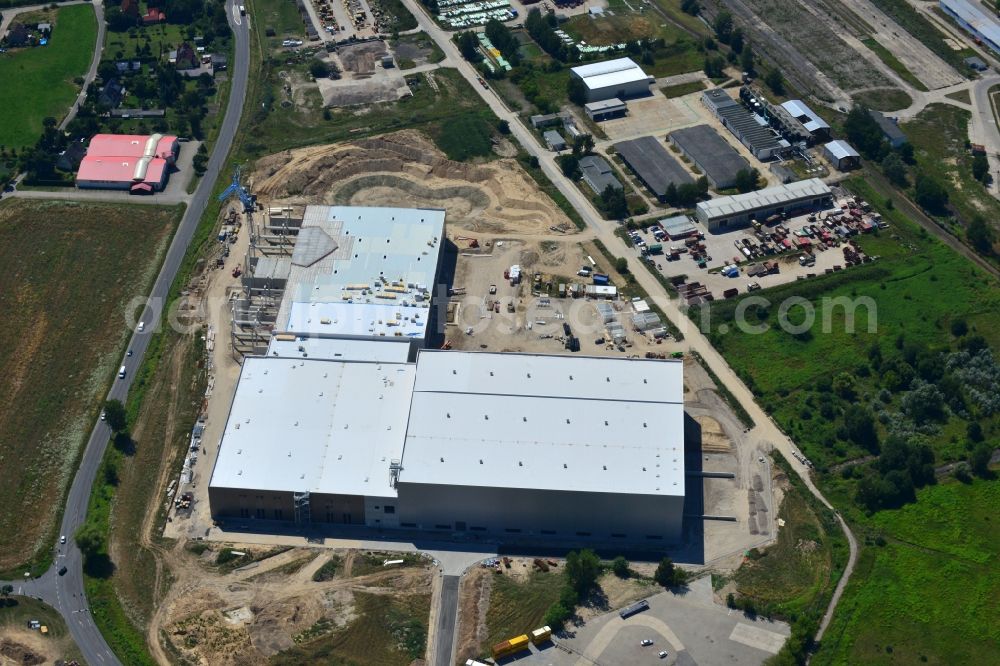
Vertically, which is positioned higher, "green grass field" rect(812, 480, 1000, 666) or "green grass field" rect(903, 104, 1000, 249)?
"green grass field" rect(903, 104, 1000, 249)

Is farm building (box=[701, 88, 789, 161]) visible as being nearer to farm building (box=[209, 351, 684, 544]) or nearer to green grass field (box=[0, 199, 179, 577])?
farm building (box=[209, 351, 684, 544])

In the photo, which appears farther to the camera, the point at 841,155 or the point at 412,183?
the point at 841,155


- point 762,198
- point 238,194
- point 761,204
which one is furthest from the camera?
point 762,198

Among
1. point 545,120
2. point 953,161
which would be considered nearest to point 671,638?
point 545,120

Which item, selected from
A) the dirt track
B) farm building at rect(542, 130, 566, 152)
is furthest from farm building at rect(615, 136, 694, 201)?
the dirt track

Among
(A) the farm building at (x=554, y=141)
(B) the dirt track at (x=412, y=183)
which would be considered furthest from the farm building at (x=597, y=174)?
(B) the dirt track at (x=412, y=183)

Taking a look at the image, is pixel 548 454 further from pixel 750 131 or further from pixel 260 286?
pixel 750 131

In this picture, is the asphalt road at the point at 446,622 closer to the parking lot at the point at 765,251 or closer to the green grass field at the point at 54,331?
the green grass field at the point at 54,331

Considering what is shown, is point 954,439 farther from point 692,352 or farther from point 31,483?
point 31,483
